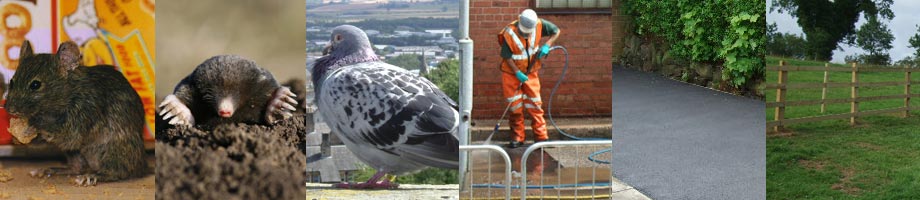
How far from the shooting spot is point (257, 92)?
4.46 m

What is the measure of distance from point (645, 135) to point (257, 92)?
17.8 ft

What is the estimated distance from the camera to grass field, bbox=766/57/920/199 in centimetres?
787

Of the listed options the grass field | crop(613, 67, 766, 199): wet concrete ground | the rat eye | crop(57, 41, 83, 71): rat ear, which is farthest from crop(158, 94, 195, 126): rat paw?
the grass field

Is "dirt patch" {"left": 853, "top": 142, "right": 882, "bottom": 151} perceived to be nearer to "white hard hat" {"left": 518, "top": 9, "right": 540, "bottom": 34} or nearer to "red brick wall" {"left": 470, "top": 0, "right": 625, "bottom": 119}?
"red brick wall" {"left": 470, "top": 0, "right": 625, "bottom": 119}

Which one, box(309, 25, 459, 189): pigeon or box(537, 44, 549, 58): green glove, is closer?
box(309, 25, 459, 189): pigeon

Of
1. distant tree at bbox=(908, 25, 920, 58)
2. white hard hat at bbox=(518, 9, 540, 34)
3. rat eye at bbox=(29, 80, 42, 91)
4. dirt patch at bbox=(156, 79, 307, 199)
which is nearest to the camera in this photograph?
dirt patch at bbox=(156, 79, 307, 199)

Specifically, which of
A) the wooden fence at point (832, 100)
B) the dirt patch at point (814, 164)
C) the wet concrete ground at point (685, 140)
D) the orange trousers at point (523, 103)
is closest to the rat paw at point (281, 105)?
the orange trousers at point (523, 103)

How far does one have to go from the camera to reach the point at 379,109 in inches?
178

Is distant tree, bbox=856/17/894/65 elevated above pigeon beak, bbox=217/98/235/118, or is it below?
above

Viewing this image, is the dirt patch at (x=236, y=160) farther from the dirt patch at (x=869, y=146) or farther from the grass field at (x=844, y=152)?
the dirt patch at (x=869, y=146)

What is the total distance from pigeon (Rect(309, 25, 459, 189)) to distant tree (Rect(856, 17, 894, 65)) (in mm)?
4555

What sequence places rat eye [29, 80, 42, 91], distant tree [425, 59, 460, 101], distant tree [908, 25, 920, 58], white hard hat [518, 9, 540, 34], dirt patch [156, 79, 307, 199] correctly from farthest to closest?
1. distant tree [908, 25, 920, 58]
2. rat eye [29, 80, 42, 91]
3. white hard hat [518, 9, 540, 34]
4. distant tree [425, 59, 460, 101]
5. dirt patch [156, 79, 307, 199]

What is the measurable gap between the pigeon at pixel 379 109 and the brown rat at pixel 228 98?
0.20 meters

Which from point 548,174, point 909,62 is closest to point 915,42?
point 909,62
